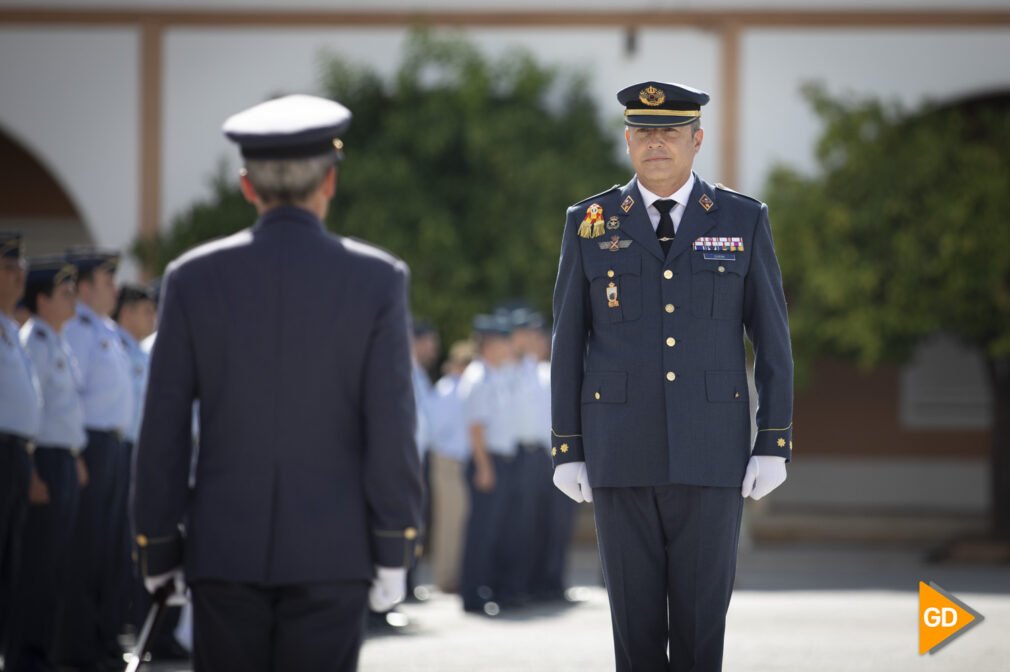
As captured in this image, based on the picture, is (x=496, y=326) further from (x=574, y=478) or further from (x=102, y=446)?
(x=574, y=478)

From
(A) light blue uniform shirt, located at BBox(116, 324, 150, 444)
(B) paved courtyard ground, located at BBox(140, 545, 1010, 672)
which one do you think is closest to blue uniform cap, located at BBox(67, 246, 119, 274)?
(A) light blue uniform shirt, located at BBox(116, 324, 150, 444)

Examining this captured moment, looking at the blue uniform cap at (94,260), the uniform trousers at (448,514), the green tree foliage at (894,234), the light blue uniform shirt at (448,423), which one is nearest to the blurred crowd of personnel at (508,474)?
the light blue uniform shirt at (448,423)

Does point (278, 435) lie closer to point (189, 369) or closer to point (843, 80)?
point (189, 369)

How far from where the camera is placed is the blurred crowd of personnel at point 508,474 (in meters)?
11.4

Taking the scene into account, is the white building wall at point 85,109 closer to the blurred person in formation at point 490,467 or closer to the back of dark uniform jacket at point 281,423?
the blurred person in formation at point 490,467

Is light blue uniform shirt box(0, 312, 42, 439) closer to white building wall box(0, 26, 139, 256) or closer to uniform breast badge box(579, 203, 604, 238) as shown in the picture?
uniform breast badge box(579, 203, 604, 238)

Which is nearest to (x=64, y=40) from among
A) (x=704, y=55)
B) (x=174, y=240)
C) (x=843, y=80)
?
(x=174, y=240)

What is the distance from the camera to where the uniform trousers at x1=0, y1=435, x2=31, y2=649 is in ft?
22.8

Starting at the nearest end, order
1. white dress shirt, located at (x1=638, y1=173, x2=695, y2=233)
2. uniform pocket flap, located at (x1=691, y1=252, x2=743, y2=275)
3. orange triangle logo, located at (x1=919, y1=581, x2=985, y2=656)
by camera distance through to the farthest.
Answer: uniform pocket flap, located at (x1=691, y1=252, x2=743, y2=275) → white dress shirt, located at (x1=638, y1=173, x2=695, y2=233) → orange triangle logo, located at (x1=919, y1=581, x2=985, y2=656)

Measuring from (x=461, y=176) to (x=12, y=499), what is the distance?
10.2 metres

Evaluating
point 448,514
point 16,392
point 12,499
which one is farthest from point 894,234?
point 12,499

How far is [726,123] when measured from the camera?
1666 centimetres

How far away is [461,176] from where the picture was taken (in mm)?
16750

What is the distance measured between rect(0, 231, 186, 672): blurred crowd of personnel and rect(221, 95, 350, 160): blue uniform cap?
3.48 meters
